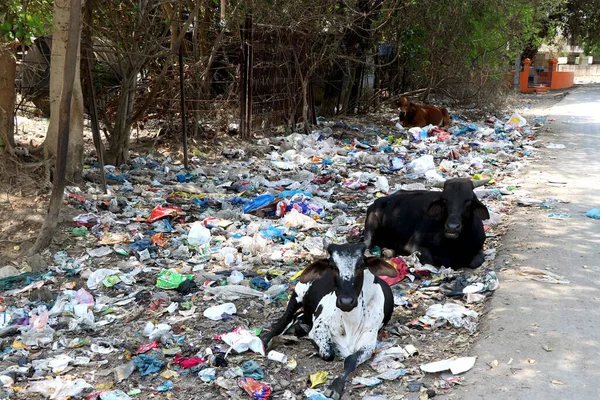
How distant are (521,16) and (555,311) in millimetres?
12623

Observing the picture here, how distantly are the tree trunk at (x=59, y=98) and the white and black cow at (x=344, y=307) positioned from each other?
355cm

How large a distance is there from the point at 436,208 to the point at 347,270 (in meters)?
1.93

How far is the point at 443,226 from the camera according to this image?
5340 mm

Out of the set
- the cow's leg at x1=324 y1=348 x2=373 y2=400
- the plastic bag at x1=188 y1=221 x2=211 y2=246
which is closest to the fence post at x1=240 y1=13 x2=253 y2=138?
the plastic bag at x1=188 y1=221 x2=211 y2=246

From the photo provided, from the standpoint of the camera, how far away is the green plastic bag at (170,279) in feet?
15.9

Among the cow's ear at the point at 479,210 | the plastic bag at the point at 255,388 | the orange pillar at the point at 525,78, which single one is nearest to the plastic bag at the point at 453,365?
the plastic bag at the point at 255,388

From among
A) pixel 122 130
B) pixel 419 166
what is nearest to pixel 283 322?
pixel 122 130

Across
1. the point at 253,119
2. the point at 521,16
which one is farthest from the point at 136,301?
the point at 521,16

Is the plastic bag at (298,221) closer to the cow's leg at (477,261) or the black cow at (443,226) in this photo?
the black cow at (443,226)

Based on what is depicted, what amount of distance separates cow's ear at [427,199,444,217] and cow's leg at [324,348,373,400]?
6.31 feet

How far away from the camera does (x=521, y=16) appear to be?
15.1m

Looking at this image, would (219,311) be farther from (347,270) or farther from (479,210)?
(479,210)

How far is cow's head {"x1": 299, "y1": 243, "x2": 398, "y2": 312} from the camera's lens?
3564 mm

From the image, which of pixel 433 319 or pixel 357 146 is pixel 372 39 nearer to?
pixel 357 146
